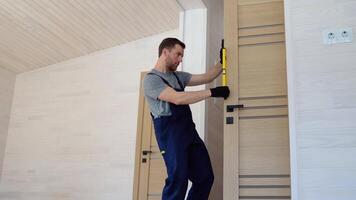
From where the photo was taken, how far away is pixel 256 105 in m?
2.84

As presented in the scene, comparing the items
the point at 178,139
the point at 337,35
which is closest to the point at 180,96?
the point at 178,139

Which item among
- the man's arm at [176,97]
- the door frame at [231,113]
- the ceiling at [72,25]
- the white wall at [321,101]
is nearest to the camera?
the white wall at [321,101]

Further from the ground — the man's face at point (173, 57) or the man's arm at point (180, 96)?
the man's face at point (173, 57)

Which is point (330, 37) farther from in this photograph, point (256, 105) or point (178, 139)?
point (178, 139)

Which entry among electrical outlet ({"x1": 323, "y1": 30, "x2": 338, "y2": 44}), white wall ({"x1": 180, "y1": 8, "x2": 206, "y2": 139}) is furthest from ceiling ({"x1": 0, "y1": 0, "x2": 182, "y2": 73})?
electrical outlet ({"x1": 323, "y1": 30, "x2": 338, "y2": 44})

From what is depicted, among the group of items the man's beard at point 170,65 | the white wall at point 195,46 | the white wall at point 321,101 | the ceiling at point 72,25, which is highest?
the ceiling at point 72,25

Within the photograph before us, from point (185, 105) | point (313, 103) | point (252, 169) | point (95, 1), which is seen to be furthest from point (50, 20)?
point (313, 103)

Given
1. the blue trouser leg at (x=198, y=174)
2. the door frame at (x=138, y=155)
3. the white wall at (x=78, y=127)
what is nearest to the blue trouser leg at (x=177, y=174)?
the blue trouser leg at (x=198, y=174)

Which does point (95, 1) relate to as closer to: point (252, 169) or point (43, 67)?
point (43, 67)

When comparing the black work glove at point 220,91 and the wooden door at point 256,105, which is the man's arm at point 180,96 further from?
the wooden door at point 256,105

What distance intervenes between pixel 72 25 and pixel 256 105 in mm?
3527

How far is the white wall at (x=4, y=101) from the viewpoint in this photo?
6.75 meters

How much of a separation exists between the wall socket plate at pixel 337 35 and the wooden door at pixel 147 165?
2.82 metres

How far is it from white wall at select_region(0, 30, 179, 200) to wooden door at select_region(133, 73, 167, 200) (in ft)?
2.20
